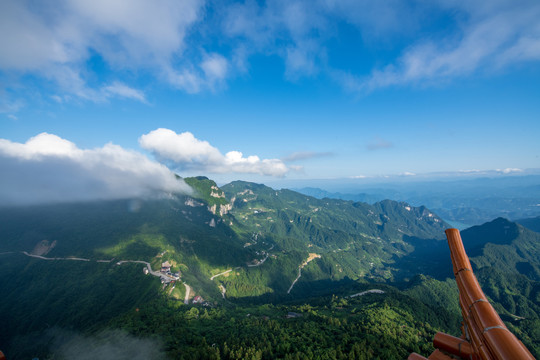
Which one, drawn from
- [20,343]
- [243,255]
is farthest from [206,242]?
[20,343]

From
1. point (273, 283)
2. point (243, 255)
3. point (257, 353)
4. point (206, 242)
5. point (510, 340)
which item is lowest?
point (273, 283)

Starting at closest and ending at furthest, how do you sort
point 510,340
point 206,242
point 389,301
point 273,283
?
1. point 510,340
2. point 389,301
3. point 273,283
4. point 206,242

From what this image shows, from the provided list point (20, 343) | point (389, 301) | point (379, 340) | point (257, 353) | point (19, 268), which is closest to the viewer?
point (257, 353)

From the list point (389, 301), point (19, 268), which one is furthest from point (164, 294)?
point (19, 268)

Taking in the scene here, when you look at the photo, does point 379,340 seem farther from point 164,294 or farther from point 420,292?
point 420,292

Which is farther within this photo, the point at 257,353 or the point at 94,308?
the point at 94,308

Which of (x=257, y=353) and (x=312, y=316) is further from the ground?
(x=257, y=353)

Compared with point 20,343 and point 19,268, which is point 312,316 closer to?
point 20,343

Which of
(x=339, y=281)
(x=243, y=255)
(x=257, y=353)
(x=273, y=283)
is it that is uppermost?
(x=257, y=353)

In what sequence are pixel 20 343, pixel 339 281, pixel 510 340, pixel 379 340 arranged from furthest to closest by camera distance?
pixel 339 281 < pixel 20 343 < pixel 379 340 < pixel 510 340
